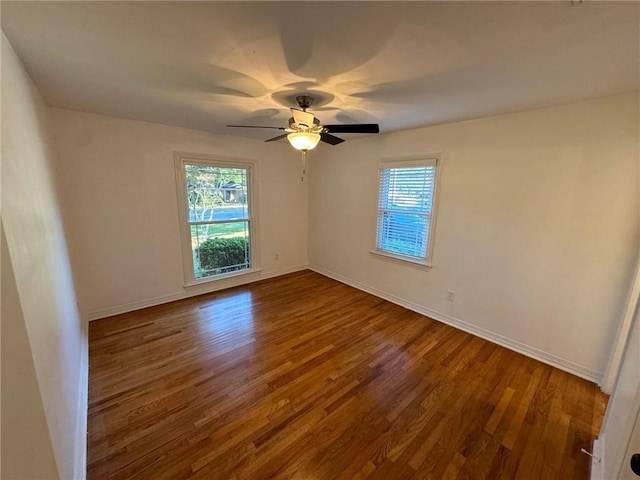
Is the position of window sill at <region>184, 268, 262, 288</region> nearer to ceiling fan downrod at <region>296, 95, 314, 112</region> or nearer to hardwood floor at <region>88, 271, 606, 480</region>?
hardwood floor at <region>88, 271, 606, 480</region>

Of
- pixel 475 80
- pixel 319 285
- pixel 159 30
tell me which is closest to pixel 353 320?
pixel 319 285

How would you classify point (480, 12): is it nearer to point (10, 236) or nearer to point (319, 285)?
point (10, 236)

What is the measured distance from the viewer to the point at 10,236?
3.08 ft

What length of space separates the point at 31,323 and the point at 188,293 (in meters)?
2.85

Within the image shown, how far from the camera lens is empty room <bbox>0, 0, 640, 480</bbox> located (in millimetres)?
1197

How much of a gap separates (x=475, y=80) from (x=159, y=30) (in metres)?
1.92

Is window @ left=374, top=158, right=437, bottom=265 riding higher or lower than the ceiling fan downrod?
lower

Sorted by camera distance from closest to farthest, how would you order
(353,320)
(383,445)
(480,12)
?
1. (480,12)
2. (383,445)
3. (353,320)

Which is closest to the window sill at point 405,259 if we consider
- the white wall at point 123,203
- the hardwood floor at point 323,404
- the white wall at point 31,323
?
the hardwood floor at point 323,404

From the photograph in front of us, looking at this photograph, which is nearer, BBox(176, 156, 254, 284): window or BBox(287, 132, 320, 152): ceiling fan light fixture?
BBox(287, 132, 320, 152): ceiling fan light fixture

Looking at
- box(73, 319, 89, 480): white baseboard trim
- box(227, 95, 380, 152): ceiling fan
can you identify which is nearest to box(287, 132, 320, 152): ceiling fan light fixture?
box(227, 95, 380, 152): ceiling fan

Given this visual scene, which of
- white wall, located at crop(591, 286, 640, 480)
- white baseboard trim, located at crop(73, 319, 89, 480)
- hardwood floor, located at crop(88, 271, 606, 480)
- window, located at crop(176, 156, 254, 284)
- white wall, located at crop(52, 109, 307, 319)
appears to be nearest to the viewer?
white wall, located at crop(591, 286, 640, 480)

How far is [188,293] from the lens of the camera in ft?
12.3

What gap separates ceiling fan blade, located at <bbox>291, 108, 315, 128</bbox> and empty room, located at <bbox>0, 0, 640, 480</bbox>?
2 cm
